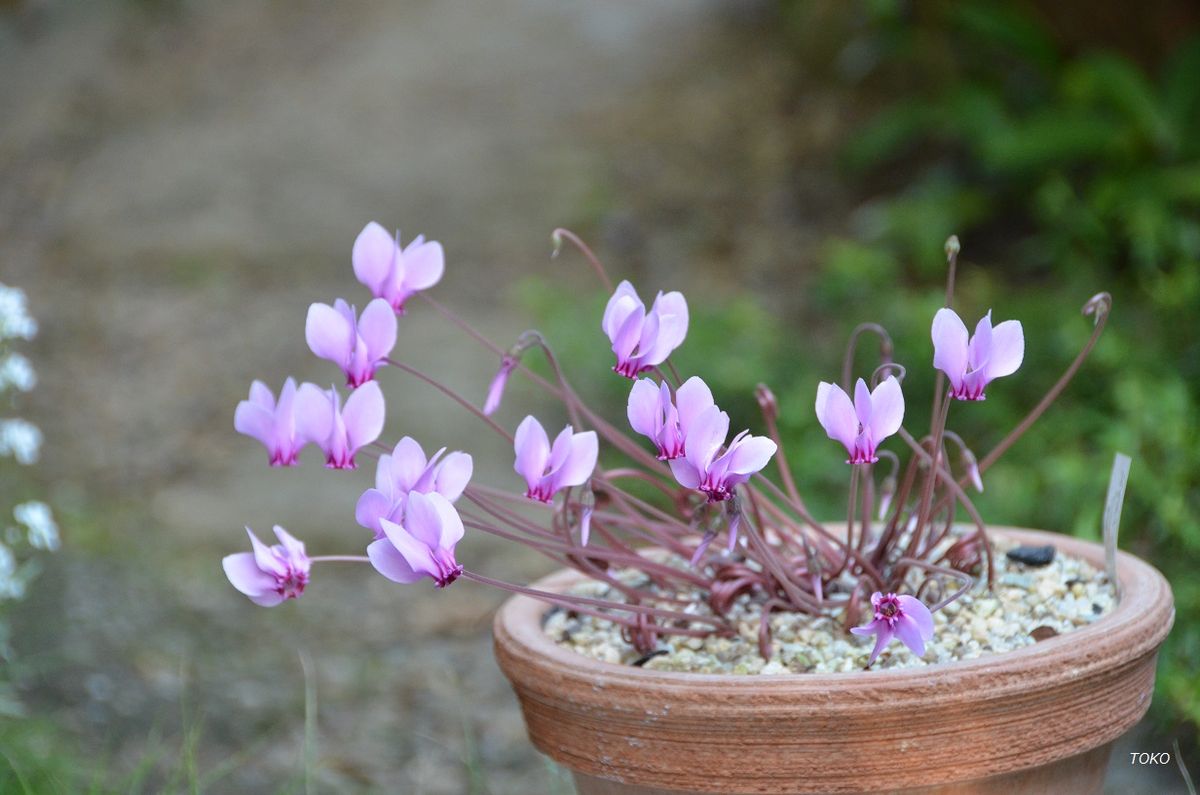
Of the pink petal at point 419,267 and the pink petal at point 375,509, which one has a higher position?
the pink petal at point 419,267

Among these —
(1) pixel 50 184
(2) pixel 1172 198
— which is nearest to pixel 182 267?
(1) pixel 50 184

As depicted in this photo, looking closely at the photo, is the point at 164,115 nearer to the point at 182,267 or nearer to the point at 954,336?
the point at 182,267

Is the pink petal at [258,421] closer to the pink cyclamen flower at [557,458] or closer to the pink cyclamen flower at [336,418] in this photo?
the pink cyclamen flower at [336,418]

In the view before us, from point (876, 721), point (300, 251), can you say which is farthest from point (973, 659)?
point (300, 251)

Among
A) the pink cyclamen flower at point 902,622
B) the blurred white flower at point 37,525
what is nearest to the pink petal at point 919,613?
the pink cyclamen flower at point 902,622

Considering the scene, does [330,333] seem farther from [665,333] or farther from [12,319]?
[12,319]

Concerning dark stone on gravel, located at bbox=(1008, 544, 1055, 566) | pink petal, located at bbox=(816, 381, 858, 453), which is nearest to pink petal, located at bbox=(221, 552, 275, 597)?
pink petal, located at bbox=(816, 381, 858, 453)
